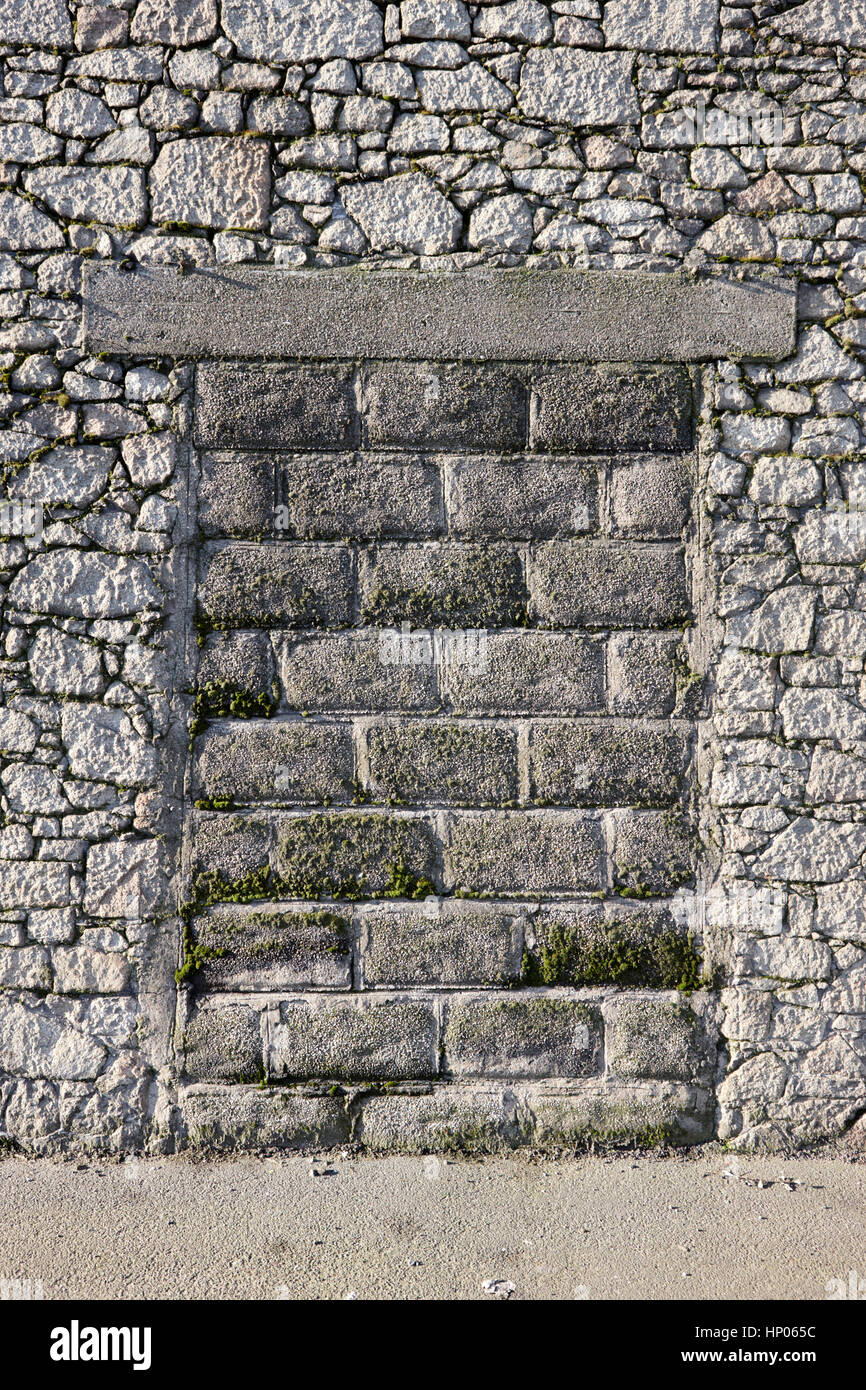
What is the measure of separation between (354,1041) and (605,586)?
5.75 feet

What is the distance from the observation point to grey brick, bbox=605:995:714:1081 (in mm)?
3018

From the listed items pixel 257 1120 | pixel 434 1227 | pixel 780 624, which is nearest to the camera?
pixel 434 1227

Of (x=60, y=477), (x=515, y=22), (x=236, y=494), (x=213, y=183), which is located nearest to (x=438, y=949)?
(x=236, y=494)

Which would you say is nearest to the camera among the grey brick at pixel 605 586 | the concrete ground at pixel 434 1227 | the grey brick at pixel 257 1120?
the concrete ground at pixel 434 1227

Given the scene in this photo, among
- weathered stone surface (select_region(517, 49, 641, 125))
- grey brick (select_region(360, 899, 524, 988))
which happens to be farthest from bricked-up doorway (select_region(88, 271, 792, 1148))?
weathered stone surface (select_region(517, 49, 641, 125))

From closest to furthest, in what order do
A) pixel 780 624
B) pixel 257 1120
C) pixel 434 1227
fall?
pixel 434 1227 < pixel 257 1120 < pixel 780 624

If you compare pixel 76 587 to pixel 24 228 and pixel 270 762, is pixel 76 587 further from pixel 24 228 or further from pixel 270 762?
pixel 24 228

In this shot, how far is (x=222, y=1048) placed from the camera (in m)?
2.99

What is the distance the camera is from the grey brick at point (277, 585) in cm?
304

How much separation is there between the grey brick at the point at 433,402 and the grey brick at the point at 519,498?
0.12m

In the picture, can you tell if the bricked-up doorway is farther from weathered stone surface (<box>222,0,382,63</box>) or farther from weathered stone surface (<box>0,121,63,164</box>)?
weathered stone surface (<box>222,0,382,63</box>)

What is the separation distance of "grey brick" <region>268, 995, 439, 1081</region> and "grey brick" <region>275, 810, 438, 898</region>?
14.8 inches

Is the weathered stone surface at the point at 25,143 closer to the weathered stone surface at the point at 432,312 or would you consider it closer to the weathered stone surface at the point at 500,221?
the weathered stone surface at the point at 432,312

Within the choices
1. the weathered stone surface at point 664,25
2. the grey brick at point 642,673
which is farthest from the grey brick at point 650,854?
the weathered stone surface at point 664,25
